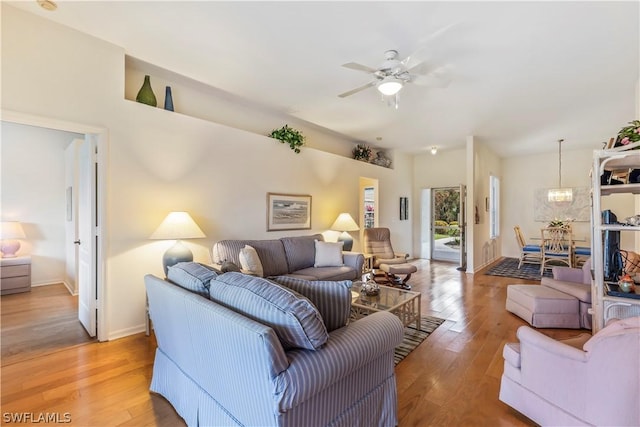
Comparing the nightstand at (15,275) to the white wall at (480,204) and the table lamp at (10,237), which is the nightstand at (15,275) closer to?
the table lamp at (10,237)

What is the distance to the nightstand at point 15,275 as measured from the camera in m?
4.33

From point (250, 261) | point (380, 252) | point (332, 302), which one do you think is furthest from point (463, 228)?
point (332, 302)

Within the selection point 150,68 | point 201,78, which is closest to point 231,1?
point 201,78

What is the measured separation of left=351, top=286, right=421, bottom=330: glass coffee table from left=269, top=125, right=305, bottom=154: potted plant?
2685 millimetres

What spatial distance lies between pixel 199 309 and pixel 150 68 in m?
3.29

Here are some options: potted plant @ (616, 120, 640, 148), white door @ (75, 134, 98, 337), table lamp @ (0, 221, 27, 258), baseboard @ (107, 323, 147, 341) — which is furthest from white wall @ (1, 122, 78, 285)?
potted plant @ (616, 120, 640, 148)

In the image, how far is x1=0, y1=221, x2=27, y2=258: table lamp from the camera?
4.51 m

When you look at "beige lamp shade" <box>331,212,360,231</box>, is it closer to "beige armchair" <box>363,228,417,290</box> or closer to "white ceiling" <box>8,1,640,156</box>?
"beige armchair" <box>363,228,417,290</box>

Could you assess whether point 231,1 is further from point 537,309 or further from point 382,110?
point 537,309

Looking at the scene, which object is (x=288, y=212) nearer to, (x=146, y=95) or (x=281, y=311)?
(x=146, y=95)

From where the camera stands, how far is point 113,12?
7.98ft

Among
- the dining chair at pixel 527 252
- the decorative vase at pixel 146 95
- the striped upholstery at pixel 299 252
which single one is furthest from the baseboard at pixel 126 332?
the dining chair at pixel 527 252

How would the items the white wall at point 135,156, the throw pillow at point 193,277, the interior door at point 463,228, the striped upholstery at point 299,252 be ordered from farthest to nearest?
the interior door at point 463,228
the striped upholstery at point 299,252
the white wall at point 135,156
the throw pillow at point 193,277

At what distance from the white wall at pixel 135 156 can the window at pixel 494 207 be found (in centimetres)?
593
